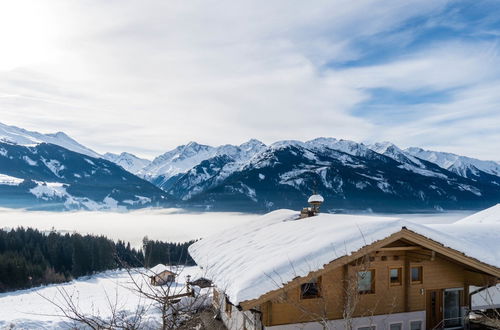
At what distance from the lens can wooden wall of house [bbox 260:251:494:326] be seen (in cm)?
1495

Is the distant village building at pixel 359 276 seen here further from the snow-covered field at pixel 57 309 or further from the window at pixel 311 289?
the snow-covered field at pixel 57 309

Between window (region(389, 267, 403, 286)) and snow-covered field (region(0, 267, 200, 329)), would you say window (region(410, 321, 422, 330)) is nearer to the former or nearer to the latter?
window (region(389, 267, 403, 286))

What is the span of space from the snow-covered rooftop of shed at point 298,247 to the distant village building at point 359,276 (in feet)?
0.12

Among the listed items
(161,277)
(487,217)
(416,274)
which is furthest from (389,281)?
(487,217)

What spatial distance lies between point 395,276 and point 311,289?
3900 mm

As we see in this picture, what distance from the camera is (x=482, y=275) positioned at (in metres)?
16.6

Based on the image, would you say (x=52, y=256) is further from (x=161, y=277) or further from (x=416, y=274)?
(x=161, y=277)

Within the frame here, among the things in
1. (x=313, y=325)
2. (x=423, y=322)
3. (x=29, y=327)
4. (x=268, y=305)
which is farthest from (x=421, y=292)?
(x=29, y=327)

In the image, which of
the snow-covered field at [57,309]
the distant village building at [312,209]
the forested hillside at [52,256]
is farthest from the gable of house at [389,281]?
the forested hillside at [52,256]

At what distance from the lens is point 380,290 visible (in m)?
16.3

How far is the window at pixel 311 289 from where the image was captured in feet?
50.3

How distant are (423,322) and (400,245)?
376 centimetres

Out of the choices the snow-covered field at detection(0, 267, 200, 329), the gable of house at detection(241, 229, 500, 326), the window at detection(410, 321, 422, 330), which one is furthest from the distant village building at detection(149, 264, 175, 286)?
the window at detection(410, 321, 422, 330)

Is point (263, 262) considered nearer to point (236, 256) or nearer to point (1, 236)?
point (236, 256)
